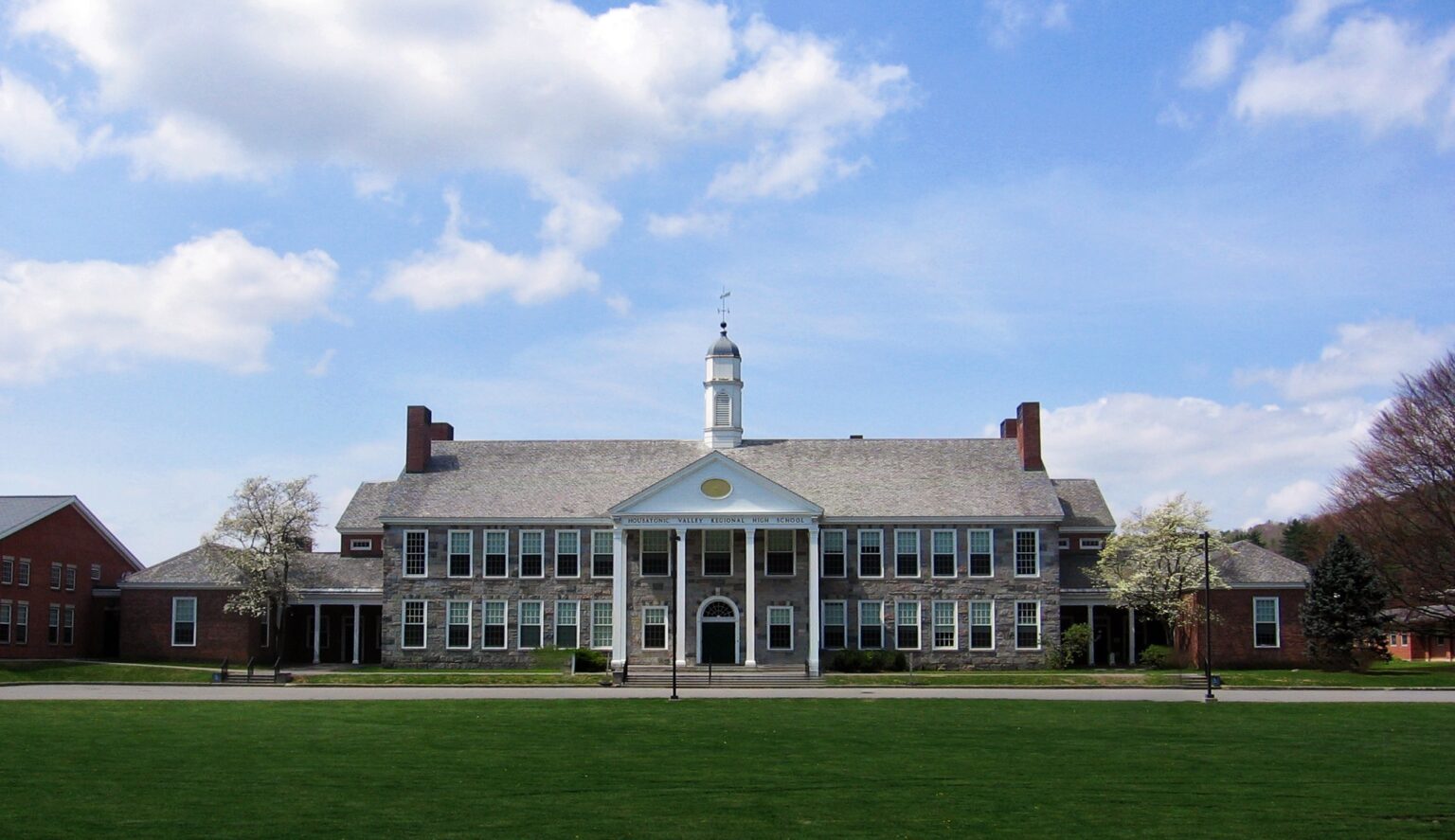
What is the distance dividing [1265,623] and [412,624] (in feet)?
107

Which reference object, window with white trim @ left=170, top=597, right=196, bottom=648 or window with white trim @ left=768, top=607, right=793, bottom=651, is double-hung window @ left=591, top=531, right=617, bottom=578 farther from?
window with white trim @ left=170, top=597, right=196, bottom=648

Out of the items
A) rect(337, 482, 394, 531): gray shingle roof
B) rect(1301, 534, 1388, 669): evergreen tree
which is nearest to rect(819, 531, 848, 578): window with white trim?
rect(1301, 534, 1388, 669): evergreen tree

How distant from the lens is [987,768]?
20.8 metres

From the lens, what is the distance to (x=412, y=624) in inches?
2147

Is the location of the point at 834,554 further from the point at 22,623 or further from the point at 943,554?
the point at 22,623

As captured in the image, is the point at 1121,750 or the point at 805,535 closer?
the point at 1121,750

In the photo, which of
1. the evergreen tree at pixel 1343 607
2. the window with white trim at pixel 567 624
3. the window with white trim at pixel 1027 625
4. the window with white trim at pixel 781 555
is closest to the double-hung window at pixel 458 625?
the window with white trim at pixel 567 624

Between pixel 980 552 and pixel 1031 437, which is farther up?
pixel 1031 437

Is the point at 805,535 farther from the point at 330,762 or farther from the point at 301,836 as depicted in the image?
the point at 301,836

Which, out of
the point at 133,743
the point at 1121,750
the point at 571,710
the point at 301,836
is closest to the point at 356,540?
the point at 571,710

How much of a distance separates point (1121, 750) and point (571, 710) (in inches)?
528

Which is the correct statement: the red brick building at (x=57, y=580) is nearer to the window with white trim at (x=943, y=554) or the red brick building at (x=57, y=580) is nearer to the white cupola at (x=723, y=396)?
the white cupola at (x=723, y=396)

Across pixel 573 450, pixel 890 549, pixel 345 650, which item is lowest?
pixel 345 650

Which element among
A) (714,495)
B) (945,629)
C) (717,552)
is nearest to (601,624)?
(717,552)
